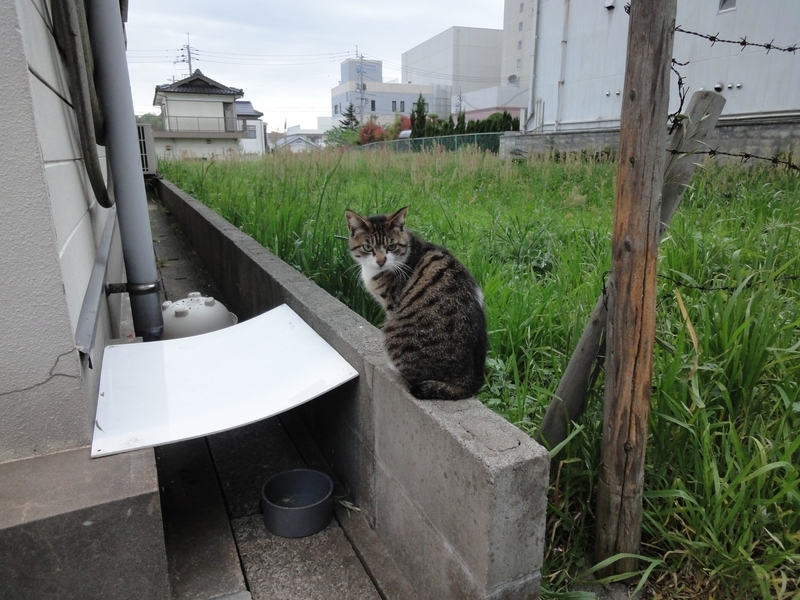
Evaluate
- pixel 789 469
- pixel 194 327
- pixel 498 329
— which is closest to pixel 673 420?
pixel 789 469

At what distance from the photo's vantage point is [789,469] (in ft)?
4.83

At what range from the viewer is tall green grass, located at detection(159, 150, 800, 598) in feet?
4.84

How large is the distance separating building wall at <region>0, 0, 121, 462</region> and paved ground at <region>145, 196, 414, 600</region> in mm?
561

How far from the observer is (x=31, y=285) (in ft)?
4.60

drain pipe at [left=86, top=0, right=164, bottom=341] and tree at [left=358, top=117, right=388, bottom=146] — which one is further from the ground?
tree at [left=358, top=117, right=388, bottom=146]

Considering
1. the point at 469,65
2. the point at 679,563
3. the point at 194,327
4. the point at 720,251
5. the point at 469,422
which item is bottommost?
the point at 679,563

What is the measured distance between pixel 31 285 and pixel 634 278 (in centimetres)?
156

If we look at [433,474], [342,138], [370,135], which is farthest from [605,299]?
[370,135]

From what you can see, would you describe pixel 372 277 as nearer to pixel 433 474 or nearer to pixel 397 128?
pixel 433 474

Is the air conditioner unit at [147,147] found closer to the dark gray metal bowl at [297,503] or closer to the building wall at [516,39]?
the dark gray metal bowl at [297,503]

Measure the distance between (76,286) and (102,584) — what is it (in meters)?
0.92

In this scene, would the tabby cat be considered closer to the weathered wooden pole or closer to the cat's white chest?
the cat's white chest

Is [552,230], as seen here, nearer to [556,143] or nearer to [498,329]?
[498,329]

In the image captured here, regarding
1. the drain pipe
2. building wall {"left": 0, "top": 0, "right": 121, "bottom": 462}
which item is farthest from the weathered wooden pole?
the drain pipe
